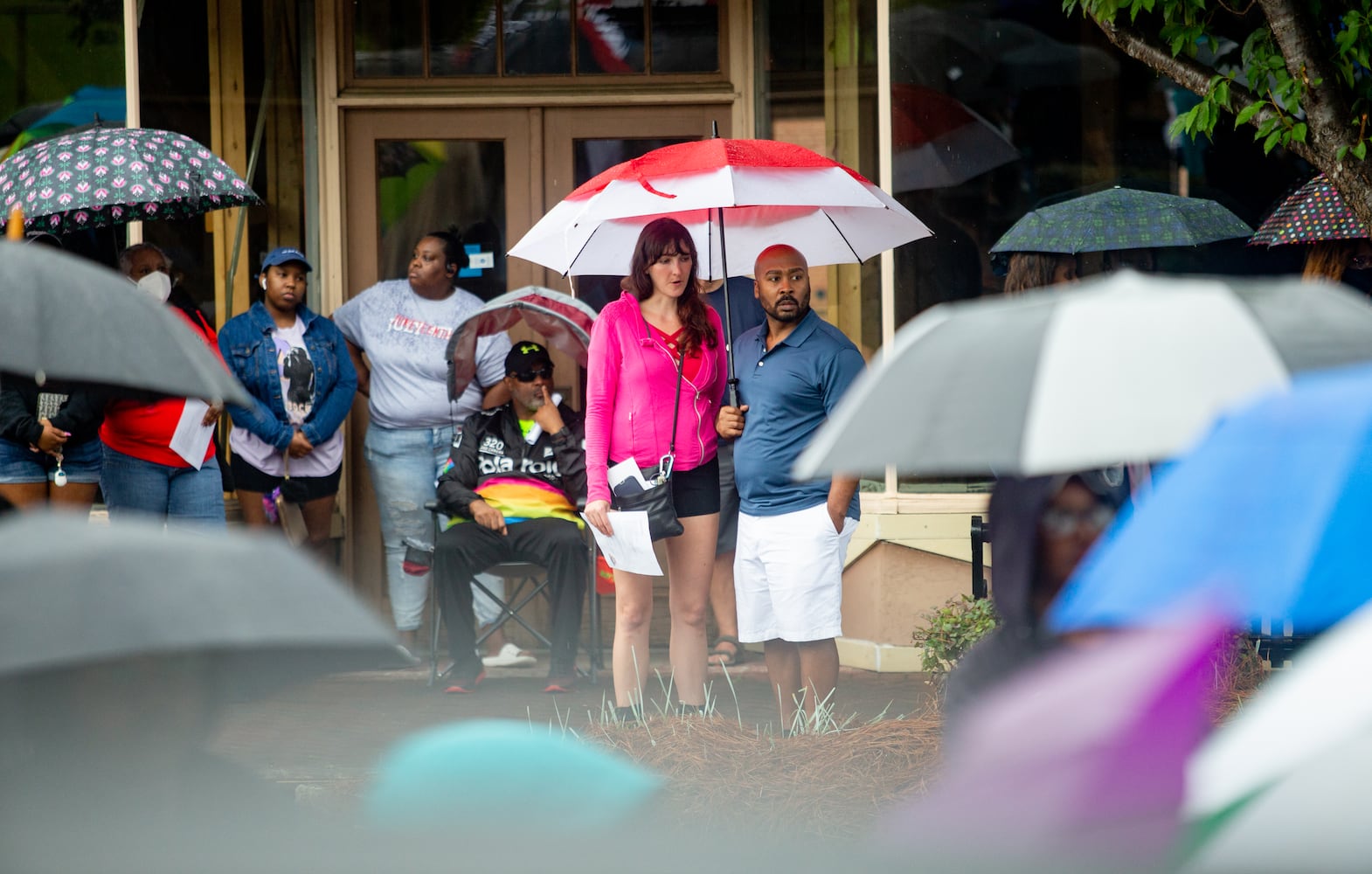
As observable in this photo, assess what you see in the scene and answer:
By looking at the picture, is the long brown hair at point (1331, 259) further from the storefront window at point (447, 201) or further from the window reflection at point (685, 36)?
the storefront window at point (447, 201)

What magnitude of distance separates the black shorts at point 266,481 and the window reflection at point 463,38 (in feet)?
7.95

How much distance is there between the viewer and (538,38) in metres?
8.35

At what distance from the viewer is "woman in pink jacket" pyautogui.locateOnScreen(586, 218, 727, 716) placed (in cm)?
554

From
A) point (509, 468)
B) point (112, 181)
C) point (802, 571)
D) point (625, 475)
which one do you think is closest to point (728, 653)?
point (509, 468)

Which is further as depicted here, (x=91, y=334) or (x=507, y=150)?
(x=507, y=150)

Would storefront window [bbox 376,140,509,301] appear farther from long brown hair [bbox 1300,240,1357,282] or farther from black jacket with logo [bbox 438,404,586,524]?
long brown hair [bbox 1300,240,1357,282]

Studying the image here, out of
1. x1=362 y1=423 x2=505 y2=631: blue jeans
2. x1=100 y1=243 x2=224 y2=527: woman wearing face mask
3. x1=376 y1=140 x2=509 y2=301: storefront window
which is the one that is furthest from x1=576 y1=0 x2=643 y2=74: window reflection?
x1=100 y1=243 x2=224 y2=527: woman wearing face mask

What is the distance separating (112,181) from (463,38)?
2.57 metres

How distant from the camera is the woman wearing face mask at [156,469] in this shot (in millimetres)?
6414

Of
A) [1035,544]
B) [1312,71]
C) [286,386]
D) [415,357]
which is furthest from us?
[415,357]

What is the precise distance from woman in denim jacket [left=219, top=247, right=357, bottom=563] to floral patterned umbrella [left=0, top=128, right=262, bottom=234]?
2.26 feet

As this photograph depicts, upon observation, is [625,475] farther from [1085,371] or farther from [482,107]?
[482,107]

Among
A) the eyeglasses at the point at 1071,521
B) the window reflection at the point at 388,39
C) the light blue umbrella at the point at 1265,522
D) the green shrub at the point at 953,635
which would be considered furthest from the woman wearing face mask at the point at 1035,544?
the window reflection at the point at 388,39

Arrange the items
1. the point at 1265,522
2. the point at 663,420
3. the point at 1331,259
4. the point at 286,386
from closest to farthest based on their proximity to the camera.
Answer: the point at 1265,522 < the point at 663,420 < the point at 1331,259 < the point at 286,386
